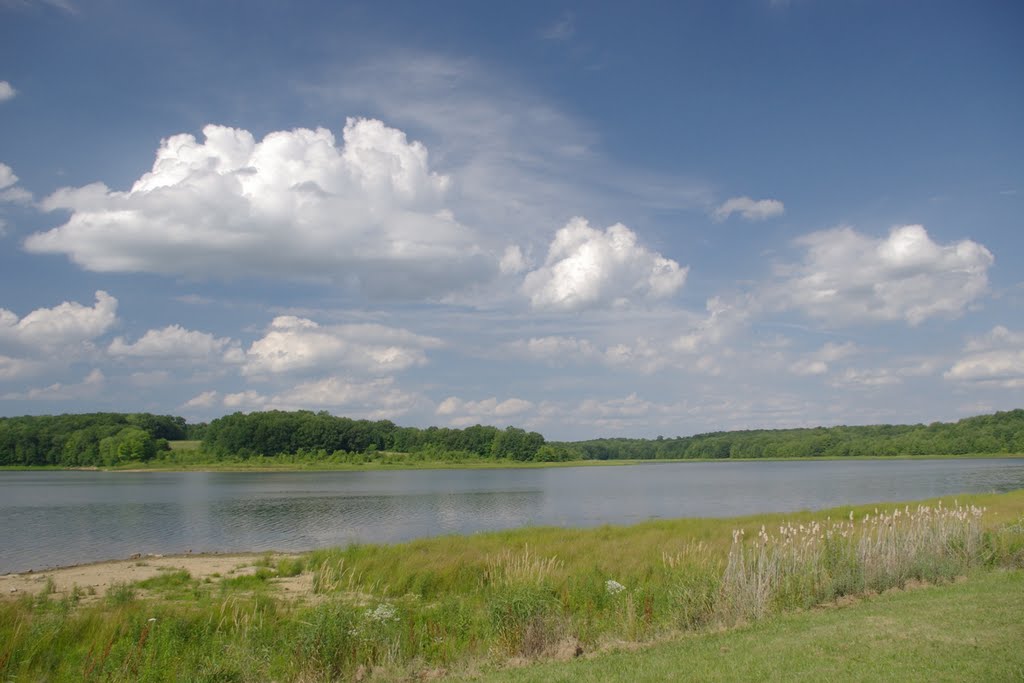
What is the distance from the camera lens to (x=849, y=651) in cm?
805

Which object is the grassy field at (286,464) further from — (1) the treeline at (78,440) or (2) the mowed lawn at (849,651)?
(2) the mowed lawn at (849,651)

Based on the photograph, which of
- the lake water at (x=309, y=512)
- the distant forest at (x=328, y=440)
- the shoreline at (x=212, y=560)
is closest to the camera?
the shoreline at (x=212, y=560)

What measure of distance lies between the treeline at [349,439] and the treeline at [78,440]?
42.6 feet

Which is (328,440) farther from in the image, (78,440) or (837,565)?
→ (837,565)

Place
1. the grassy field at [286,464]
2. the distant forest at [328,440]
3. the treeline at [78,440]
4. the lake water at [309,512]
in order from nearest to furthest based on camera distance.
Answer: the lake water at [309,512]
the grassy field at [286,464]
the treeline at [78,440]
the distant forest at [328,440]

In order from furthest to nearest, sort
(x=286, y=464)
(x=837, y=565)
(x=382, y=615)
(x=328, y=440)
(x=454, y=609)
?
(x=328, y=440)
(x=286, y=464)
(x=837, y=565)
(x=454, y=609)
(x=382, y=615)

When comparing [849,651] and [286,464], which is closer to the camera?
[849,651]

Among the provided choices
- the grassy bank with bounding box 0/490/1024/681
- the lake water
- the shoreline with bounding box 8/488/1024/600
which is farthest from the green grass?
the grassy bank with bounding box 0/490/1024/681

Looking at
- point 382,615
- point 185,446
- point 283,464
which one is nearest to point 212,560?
point 382,615

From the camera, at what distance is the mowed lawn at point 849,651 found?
7.31 meters

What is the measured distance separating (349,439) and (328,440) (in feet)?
20.0

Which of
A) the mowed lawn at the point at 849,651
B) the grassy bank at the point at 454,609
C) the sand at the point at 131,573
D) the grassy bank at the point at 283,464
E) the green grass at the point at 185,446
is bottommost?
the grassy bank at the point at 283,464

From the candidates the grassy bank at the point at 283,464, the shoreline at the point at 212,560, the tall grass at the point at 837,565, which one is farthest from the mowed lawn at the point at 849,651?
the grassy bank at the point at 283,464

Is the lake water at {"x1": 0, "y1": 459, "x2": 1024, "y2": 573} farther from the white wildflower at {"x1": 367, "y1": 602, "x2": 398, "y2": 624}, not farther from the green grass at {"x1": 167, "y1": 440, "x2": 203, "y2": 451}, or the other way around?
the green grass at {"x1": 167, "y1": 440, "x2": 203, "y2": 451}
